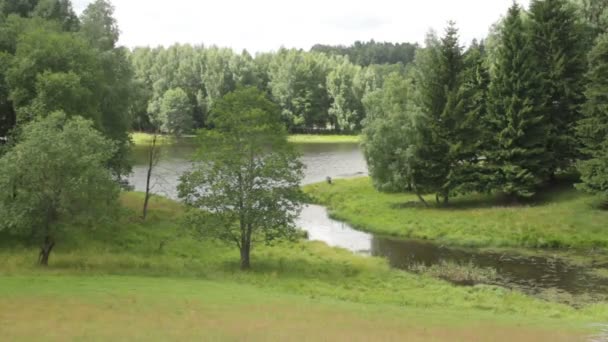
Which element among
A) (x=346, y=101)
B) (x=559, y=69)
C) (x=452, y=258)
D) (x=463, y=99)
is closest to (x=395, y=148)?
(x=463, y=99)

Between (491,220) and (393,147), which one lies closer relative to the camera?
(491,220)

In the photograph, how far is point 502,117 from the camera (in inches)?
2053

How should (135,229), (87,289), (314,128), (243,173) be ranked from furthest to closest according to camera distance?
(314,128) < (135,229) < (243,173) < (87,289)

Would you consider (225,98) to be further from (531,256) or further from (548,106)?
(548,106)

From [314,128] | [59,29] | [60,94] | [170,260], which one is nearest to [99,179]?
[170,260]

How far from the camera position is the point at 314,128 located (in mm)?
154625

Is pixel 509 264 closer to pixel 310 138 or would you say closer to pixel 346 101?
pixel 310 138

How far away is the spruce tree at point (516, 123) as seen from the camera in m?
50.8

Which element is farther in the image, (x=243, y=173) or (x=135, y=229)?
(x=135, y=229)

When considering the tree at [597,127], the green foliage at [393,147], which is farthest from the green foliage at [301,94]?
the tree at [597,127]

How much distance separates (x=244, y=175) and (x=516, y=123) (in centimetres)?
2815

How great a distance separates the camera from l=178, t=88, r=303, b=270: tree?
3462 centimetres

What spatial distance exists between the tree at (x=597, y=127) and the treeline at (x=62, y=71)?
36121 mm

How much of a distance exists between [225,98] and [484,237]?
23.3m
